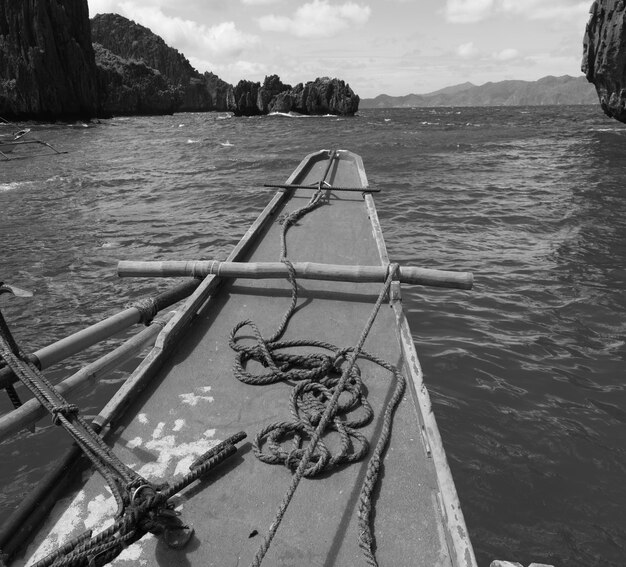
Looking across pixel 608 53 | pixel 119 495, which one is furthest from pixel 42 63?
pixel 119 495

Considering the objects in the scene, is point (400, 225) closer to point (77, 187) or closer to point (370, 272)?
point (370, 272)

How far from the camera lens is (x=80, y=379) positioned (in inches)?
152

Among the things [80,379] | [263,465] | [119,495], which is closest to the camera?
[119,495]

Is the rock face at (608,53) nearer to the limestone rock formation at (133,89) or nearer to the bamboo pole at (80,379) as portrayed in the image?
the bamboo pole at (80,379)

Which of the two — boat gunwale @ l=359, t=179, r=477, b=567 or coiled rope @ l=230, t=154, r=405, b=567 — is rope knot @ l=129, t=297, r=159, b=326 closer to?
coiled rope @ l=230, t=154, r=405, b=567

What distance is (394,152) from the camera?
27766mm

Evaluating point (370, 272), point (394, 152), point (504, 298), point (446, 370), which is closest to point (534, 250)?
point (504, 298)

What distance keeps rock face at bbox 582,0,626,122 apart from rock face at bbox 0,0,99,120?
230 feet

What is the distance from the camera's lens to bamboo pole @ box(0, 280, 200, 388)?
3500mm

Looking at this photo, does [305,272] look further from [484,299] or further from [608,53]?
[608,53]

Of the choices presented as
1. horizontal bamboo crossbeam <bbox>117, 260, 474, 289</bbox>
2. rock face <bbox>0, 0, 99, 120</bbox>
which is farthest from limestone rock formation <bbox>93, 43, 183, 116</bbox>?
horizontal bamboo crossbeam <bbox>117, 260, 474, 289</bbox>

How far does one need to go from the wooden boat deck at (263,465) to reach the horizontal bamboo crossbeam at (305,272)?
22 cm

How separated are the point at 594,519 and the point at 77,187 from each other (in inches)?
768

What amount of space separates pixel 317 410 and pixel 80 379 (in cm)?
208
